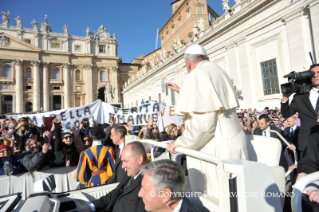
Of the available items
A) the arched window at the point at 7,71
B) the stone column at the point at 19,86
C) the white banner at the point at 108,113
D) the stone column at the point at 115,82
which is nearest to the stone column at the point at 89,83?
the stone column at the point at 115,82

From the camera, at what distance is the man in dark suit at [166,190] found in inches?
56.9

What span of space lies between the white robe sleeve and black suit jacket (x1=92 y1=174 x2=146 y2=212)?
2.52 ft

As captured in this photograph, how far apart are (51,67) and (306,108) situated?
54.1 meters

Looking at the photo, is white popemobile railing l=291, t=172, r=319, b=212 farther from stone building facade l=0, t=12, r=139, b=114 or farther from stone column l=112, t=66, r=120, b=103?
stone column l=112, t=66, r=120, b=103

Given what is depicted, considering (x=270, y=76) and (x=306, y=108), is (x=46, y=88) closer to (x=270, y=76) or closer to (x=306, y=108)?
(x=270, y=76)

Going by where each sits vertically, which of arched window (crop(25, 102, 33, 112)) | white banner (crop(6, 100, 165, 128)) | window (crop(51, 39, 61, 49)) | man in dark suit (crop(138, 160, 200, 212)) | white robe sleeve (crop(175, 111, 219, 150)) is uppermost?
window (crop(51, 39, 61, 49))

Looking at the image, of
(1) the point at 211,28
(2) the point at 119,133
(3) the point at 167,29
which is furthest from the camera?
(3) the point at 167,29

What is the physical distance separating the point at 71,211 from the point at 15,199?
0.60 m

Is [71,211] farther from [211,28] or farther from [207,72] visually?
[211,28]

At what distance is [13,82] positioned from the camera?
44.4m

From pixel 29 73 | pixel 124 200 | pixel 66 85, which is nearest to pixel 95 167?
pixel 124 200

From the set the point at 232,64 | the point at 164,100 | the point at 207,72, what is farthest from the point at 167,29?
the point at 207,72

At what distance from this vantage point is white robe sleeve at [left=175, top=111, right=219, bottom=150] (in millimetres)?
1756

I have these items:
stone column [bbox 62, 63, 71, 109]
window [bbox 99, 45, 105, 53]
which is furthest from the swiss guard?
window [bbox 99, 45, 105, 53]
